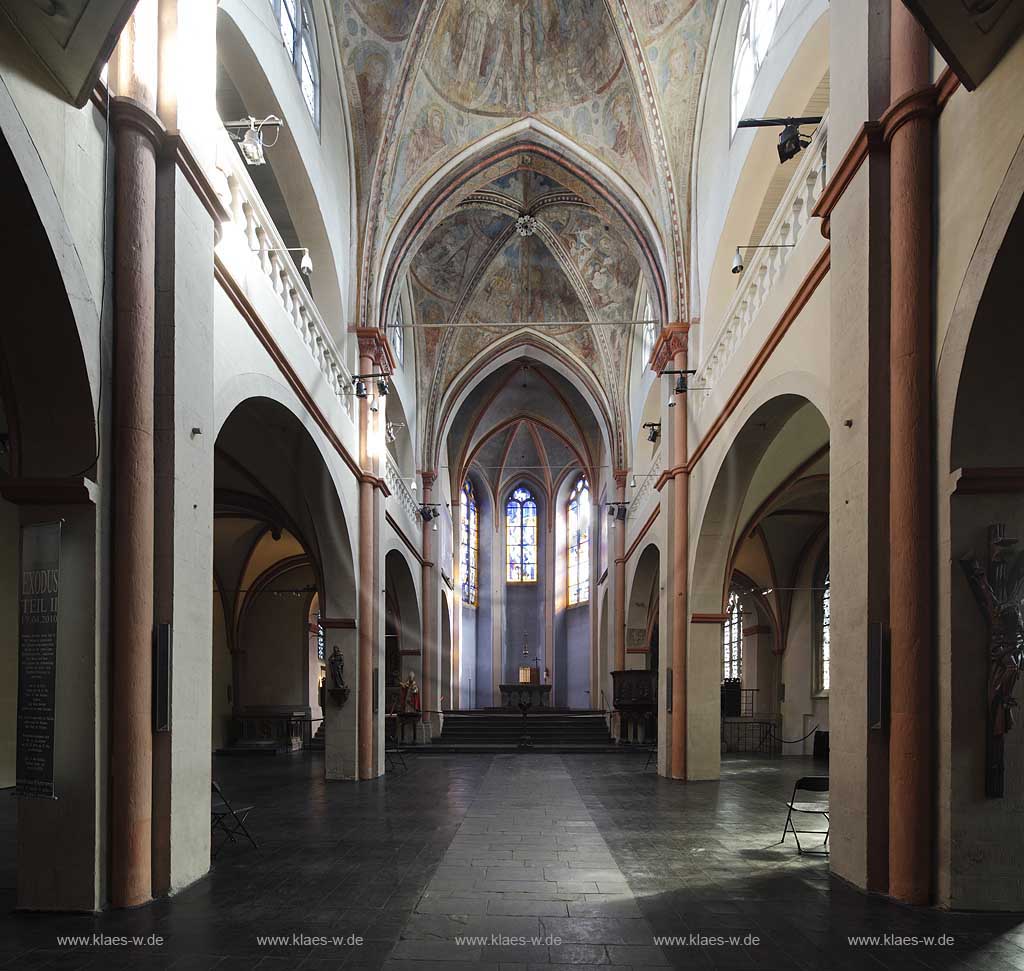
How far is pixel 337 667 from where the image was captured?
15914 millimetres

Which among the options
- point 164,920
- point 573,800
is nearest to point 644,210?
point 573,800

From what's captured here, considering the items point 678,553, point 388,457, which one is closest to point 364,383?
point 388,457

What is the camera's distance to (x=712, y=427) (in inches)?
564

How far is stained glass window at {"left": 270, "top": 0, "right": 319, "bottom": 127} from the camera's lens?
509 inches

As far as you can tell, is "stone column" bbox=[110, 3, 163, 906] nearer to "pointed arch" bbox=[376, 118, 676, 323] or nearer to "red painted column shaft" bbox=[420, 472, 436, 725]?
"pointed arch" bbox=[376, 118, 676, 323]

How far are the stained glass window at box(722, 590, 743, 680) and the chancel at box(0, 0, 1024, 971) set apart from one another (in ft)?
21.6

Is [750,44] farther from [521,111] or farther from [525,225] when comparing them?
[525,225]

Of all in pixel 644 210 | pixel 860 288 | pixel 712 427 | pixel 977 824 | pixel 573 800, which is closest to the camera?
pixel 977 824

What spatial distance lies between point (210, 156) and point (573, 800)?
929cm

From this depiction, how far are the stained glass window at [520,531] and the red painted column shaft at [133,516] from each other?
30368 mm

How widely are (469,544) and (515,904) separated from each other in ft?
97.0

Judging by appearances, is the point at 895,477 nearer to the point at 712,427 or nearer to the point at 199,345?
the point at 199,345

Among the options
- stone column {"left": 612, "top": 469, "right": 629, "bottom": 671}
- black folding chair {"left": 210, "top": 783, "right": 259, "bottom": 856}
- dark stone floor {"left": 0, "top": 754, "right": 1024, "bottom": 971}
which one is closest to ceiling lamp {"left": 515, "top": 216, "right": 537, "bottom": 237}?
stone column {"left": 612, "top": 469, "right": 629, "bottom": 671}

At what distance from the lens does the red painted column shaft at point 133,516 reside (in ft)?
22.0
